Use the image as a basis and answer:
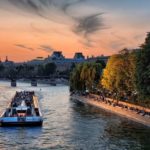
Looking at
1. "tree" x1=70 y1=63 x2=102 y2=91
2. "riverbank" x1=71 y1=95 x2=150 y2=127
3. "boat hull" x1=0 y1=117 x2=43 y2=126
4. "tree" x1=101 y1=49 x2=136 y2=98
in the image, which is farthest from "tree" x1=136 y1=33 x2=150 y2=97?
"tree" x1=70 y1=63 x2=102 y2=91

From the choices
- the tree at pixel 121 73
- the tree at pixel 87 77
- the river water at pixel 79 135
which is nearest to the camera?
the river water at pixel 79 135

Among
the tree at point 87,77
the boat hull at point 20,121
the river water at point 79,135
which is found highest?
the tree at point 87,77

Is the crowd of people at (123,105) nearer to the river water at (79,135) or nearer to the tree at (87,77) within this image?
the river water at (79,135)

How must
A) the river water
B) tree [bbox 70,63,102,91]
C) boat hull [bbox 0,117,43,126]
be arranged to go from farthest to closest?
1. tree [bbox 70,63,102,91]
2. boat hull [bbox 0,117,43,126]
3. the river water

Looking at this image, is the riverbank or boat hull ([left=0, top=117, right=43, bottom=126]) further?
the riverbank

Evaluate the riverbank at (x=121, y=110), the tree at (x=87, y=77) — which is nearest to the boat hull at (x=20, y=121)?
the riverbank at (x=121, y=110)

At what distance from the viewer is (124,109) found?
77875mm

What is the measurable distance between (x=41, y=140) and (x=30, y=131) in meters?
7.44

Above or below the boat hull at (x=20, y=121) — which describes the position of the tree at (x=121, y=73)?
above

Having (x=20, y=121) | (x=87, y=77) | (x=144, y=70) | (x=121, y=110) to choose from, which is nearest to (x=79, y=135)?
(x=20, y=121)

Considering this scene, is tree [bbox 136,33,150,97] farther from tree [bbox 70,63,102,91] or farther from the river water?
tree [bbox 70,63,102,91]

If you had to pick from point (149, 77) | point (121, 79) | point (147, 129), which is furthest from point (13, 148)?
point (121, 79)

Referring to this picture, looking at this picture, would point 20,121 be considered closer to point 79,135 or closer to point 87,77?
point 79,135

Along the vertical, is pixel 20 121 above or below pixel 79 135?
above
